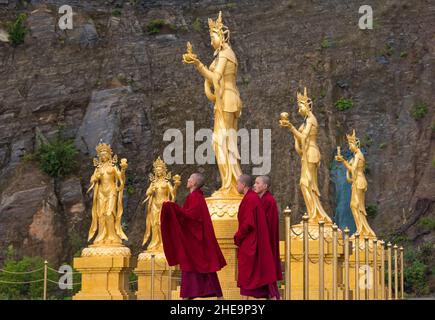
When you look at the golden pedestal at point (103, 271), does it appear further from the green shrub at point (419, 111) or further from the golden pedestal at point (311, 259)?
the green shrub at point (419, 111)

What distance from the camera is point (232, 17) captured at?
51.5m

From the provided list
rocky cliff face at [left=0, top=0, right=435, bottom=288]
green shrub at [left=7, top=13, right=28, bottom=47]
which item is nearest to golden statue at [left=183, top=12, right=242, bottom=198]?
rocky cliff face at [left=0, top=0, right=435, bottom=288]

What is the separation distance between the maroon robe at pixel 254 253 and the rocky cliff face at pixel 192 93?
25.9 m

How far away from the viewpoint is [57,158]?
42750 mm

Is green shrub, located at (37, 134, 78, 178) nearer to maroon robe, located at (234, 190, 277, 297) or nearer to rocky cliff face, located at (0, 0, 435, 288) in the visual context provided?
rocky cliff face, located at (0, 0, 435, 288)

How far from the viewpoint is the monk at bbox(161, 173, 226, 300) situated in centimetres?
1466

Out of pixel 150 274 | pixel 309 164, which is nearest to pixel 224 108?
pixel 309 164

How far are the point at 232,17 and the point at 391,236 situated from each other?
15.8m

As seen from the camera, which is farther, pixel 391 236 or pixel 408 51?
pixel 408 51

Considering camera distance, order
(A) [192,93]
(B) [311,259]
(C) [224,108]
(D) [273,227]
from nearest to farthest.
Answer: (D) [273,227]
(C) [224,108]
(B) [311,259]
(A) [192,93]

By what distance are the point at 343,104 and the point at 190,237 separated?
107ft

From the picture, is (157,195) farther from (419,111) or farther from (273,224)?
(419,111)

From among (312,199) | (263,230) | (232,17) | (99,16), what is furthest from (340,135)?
(263,230)
